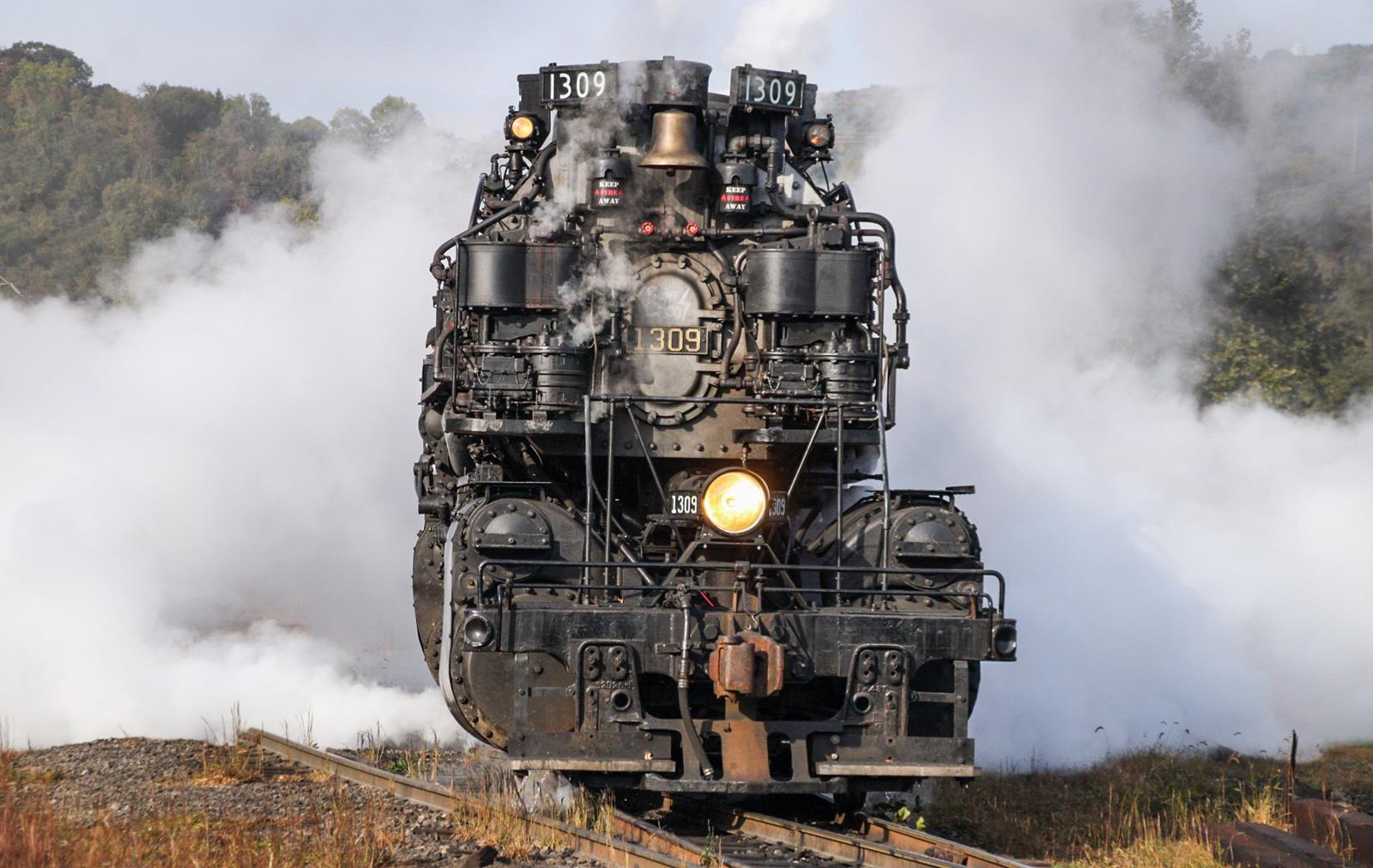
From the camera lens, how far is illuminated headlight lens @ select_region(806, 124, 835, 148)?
11438 mm

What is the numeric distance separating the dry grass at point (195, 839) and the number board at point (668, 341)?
3056 mm

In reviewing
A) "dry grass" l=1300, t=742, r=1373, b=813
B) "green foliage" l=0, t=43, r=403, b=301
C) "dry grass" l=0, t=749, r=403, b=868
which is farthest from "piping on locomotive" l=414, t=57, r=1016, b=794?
"green foliage" l=0, t=43, r=403, b=301

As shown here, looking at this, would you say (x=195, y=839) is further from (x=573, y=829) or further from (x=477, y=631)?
(x=573, y=829)

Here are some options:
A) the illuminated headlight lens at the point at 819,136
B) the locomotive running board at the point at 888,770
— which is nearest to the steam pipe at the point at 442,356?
the illuminated headlight lens at the point at 819,136

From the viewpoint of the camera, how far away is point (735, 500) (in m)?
9.44

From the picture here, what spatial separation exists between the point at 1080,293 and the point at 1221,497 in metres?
4.64

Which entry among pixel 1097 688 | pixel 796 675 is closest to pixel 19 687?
pixel 796 675

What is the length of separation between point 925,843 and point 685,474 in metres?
2.74

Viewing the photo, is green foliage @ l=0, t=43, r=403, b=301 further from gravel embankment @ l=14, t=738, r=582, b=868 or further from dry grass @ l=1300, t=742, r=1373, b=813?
dry grass @ l=1300, t=742, r=1373, b=813

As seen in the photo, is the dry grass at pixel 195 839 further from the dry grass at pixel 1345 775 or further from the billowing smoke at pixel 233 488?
the dry grass at pixel 1345 775

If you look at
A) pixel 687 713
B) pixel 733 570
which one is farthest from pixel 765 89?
pixel 687 713

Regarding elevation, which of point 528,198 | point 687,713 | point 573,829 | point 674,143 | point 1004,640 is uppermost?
point 674,143

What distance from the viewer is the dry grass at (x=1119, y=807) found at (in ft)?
30.7

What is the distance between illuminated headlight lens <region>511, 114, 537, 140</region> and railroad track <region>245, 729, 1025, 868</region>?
408 centimetres
